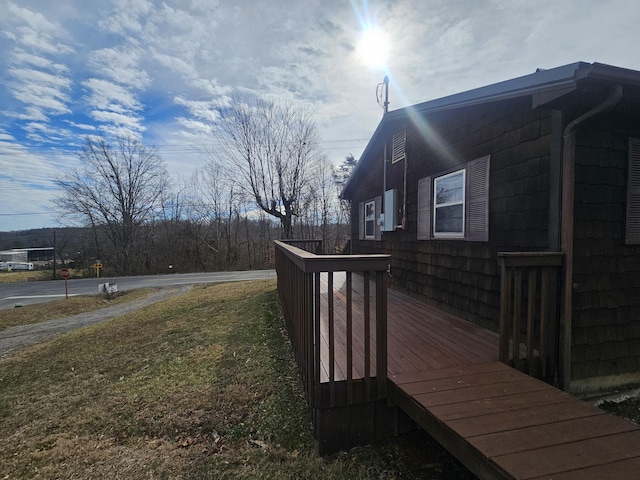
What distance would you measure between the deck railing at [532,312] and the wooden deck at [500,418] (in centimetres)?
22

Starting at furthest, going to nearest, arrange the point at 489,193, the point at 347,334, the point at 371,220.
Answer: the point at 371,220 < the point at 489,193 < the point at 347,334

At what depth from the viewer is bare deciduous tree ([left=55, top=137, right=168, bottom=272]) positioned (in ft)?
64.4

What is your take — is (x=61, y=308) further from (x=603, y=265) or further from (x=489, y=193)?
(x=603, y=265)

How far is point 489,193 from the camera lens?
11.1 feet

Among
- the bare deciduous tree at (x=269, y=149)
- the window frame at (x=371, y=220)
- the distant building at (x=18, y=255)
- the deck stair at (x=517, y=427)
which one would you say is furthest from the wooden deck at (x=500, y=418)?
the distant building at (x=18, y=255)

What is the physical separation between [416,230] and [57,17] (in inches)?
337

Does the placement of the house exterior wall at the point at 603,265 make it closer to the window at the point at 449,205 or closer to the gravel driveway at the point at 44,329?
the window at the point at 449,205

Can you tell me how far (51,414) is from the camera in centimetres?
288

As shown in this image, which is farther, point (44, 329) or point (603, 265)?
point (44, 329)

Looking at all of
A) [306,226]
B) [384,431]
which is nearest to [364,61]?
[384,431]

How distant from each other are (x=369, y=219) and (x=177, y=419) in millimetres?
6087

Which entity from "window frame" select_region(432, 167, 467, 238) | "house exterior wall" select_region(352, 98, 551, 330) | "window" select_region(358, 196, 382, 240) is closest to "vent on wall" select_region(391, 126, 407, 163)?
"house exterior wall" select_region(352, 98, 551, 330)

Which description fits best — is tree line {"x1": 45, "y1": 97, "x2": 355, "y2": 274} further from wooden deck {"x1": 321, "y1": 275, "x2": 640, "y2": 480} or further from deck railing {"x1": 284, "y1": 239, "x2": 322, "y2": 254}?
wooden deck {"x1": 321, "y1": 275, "x2": 640, "y2": 480}

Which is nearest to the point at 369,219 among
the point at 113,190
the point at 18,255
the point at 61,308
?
the point at 61,308
